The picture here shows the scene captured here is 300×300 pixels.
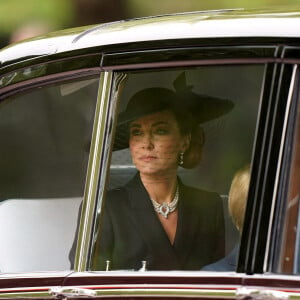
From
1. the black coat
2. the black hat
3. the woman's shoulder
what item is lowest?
the black coat

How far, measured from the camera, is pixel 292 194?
12.1 ft

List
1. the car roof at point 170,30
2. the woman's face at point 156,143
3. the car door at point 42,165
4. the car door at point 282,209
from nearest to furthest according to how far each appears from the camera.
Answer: the car door at point 282,209, the car roof at point 170,30, the woman's face at point 156,143, the car door at point 42,165

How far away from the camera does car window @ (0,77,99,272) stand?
4.29 meters

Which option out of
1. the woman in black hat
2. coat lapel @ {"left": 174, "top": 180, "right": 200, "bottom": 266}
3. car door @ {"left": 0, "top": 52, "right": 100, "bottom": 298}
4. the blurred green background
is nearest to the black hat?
the woman in black hat

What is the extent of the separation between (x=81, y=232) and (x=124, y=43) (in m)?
0.62

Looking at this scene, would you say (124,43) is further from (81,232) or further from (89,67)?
(81,232)

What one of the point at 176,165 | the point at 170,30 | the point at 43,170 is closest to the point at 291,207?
the point at 176,165

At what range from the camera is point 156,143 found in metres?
4.09

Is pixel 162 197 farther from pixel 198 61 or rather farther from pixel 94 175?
pixel 198 61

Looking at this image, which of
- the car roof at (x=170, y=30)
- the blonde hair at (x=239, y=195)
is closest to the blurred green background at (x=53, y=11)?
the car roof at (x=170, y=30)

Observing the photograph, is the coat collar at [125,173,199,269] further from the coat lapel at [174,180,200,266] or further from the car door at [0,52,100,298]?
the car door at [0,52,100,298]

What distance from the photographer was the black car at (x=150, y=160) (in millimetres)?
3711

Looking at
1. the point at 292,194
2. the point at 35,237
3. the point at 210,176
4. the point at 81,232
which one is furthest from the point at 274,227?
the point at 35,237

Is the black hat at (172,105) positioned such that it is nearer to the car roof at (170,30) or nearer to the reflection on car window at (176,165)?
the reflection on car window at (176,165)
